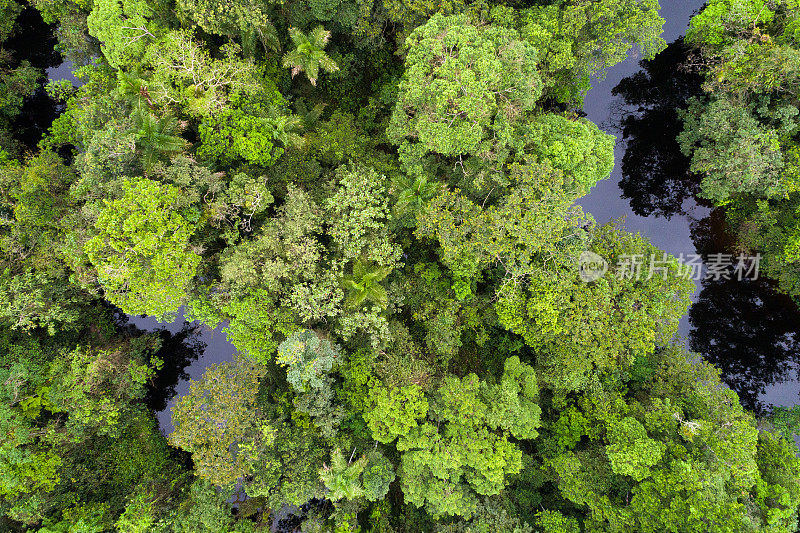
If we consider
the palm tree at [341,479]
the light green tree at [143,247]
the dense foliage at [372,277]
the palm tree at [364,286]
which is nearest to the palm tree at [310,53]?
the dense foliage at [372,277]

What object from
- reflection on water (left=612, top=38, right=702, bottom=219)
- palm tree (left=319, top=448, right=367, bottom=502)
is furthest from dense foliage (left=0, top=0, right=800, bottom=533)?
reflection on water (left=612, top=38, right=702, bottom=219)

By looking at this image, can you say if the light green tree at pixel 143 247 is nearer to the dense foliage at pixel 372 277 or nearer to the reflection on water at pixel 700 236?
the dense foliage at pixel 372 277

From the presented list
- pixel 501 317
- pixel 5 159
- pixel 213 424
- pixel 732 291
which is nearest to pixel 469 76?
pixel 501 317

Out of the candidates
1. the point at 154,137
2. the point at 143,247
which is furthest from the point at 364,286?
the point at 154,137

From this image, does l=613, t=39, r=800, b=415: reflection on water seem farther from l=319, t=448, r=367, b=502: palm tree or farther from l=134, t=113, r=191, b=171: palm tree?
l=134, t=113, r=191, b=171: palm tree

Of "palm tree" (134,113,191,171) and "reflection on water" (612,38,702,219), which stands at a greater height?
"reflection on water" (612,38,702,219)

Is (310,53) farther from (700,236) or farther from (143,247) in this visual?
(700,236)

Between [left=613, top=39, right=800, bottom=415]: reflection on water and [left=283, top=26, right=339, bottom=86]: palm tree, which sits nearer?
[left=283, top=26, right=339, bottom=86]: palm tree
